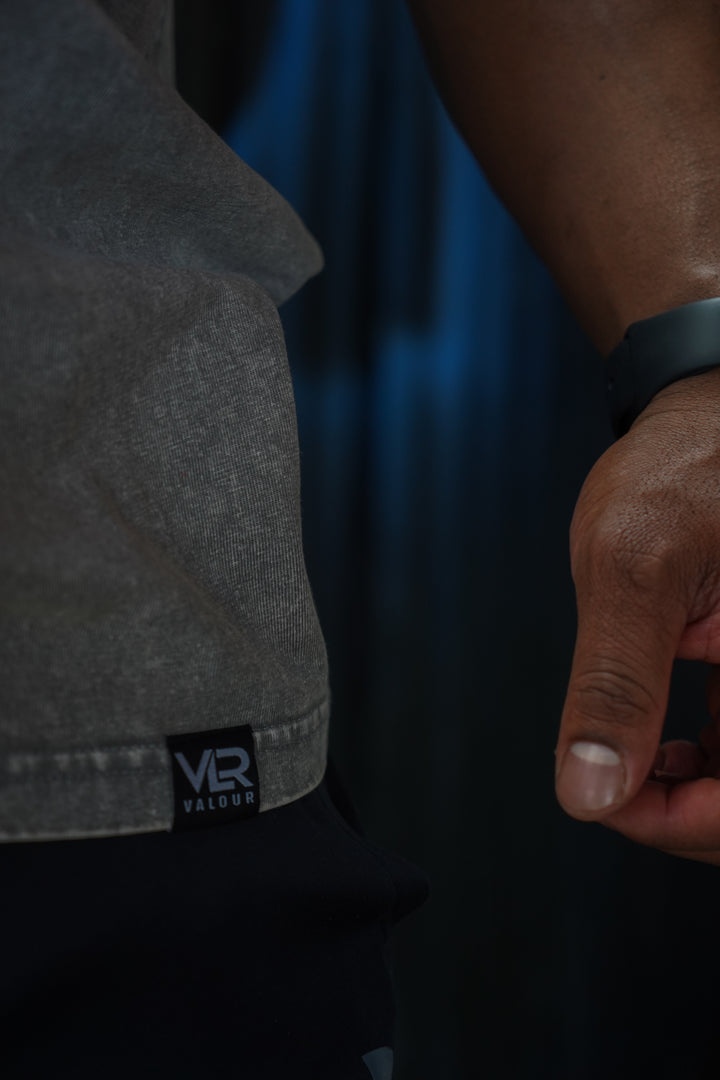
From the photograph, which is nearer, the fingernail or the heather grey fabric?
the heather grey fabric

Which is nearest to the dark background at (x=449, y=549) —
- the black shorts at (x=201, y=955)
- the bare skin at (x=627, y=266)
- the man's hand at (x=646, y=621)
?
the bare skin at (x=627, y=266)

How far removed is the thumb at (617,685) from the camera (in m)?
0.43

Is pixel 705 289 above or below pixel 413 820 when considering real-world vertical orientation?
above

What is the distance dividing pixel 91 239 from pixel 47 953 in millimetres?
273

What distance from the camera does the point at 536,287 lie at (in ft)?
5.30

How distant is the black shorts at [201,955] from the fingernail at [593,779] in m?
0.11

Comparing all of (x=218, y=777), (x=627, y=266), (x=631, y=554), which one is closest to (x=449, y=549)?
(x=627, y=266)

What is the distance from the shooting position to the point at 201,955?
0.32 metres

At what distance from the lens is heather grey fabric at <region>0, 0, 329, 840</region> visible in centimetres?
30

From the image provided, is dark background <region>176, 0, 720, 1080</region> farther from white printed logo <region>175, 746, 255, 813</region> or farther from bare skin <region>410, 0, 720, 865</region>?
white printed logo <region>175, 746, 255, 813</region>

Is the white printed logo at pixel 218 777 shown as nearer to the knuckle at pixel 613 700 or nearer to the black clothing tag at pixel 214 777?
the black clothing tag at pixel 214 777

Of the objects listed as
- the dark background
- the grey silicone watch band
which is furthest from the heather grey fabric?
the dark background

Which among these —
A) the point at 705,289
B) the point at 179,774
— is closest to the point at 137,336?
the point at 179,774

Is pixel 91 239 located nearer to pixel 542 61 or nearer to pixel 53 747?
pixel 53 747
